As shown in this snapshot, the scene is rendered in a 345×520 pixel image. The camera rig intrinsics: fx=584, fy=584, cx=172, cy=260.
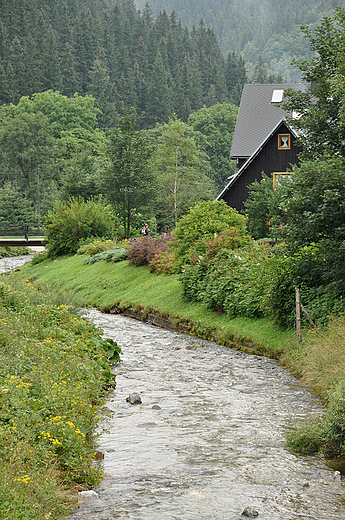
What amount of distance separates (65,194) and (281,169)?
25187mm

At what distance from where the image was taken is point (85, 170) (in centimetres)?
6391

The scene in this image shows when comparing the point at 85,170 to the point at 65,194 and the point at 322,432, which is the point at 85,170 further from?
the point at 322,432

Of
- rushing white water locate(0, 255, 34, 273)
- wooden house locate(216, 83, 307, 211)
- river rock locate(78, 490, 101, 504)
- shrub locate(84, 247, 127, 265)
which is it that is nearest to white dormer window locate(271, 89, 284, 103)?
wooden house locate(216, 83, 307, 211)

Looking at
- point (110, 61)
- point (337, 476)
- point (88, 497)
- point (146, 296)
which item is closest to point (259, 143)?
point (146, 296)

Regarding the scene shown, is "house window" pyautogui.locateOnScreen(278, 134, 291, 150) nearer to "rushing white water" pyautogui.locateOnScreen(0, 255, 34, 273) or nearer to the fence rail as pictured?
"rushing white water" pyautogui.locateOnScreen(0, 255, 34, 273)

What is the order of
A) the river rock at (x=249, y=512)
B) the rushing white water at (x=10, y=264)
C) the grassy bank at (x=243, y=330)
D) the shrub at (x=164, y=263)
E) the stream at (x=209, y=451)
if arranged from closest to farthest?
the river rock at (x=249, y=512), the stream at (x=209, y=451), the grassy bank at (x=243, y=330), the shrub at (x=164, y=263), the rushing white water at (x=10, y=264)

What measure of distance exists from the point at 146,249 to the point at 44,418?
2342cm

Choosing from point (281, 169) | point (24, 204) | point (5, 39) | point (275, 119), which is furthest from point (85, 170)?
point (5, 39)

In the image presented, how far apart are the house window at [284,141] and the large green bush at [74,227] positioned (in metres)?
14.2

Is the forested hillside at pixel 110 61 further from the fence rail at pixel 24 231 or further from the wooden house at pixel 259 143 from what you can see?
the wooden house at pixel 259 143

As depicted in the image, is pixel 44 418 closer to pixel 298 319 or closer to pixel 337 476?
pixel 337 476

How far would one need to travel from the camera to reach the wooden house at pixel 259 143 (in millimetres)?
35688

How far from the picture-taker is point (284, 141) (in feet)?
117

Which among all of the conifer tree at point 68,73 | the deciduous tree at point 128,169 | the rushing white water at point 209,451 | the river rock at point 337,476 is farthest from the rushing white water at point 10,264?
the conifer tree at point 68,73
